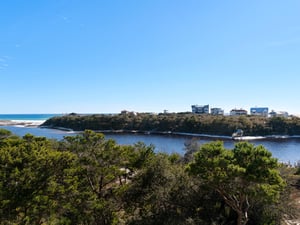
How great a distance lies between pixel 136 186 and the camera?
11977 mm

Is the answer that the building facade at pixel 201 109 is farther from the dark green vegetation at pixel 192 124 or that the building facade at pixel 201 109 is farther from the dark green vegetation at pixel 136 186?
the dark green vegetation at pixel 136 186

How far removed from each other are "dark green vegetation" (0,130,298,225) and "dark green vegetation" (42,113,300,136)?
5485 centimetres

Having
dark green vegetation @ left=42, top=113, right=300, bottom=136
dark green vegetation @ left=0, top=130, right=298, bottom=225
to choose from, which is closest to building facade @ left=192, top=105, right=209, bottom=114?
dark green vegetation @ left=42, top=113, right=300, bottom=136

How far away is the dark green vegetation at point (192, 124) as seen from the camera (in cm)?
6475

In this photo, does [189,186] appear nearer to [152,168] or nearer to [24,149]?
[152,168]

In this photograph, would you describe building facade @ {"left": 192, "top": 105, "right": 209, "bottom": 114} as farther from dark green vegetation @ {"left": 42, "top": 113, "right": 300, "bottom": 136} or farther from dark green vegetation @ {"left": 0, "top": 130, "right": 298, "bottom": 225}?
dark green vegetation @ {"left": 0, "top": 130, "right": 298, "bottom": 225}

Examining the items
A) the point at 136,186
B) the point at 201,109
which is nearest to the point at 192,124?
the point at 201,109

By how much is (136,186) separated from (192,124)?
61816mm

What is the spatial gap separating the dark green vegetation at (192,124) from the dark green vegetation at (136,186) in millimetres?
54846

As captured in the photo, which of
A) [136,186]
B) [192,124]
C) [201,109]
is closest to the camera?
[136,186]

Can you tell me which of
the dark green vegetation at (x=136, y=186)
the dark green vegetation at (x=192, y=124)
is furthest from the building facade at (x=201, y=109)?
the dark green vegetation at (x=136, y=186)

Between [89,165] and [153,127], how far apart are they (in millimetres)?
69461

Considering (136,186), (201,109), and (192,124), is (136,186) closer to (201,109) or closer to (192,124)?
(192,124)

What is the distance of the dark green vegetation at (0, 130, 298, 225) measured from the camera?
823 cm
